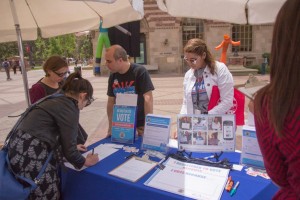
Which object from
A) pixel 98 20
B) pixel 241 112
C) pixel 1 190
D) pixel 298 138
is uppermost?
pixel 98 20

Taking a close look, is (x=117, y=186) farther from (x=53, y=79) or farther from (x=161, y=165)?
(x=53, y=79)

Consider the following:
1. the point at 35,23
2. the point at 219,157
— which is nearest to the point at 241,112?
the point at 219,157

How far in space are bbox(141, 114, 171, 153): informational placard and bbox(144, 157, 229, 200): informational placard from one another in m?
0.25

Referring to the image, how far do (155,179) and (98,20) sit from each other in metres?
2.39

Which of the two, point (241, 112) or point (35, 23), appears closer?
point (241, 112)

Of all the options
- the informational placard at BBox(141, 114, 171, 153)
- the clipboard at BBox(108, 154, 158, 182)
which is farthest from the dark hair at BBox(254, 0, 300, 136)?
the informational placard at BBox(141, 114, 171, 153)

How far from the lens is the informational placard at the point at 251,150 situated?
1.95 meters

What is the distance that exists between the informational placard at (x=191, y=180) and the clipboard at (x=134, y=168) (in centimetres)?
9

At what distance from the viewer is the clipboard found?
192cm

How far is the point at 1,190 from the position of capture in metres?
1.82

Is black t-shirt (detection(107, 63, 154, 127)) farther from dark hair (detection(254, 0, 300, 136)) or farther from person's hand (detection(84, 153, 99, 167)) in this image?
dark hair (detection(254, 0, 300, 136))

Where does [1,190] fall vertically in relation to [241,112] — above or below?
below

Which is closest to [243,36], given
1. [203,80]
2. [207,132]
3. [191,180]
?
[203,80]

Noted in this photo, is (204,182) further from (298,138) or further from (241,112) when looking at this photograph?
(241,112)
